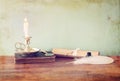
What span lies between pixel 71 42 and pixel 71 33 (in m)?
0.06

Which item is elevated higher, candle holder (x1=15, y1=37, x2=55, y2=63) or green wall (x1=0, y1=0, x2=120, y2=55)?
green wall (x1=0, y1=0, x2=120, y2=55)

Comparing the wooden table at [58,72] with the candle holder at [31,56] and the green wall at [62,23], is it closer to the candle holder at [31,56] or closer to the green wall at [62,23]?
the candle holder at [31,56]

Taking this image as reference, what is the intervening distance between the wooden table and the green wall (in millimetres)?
266

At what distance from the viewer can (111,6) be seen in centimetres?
182

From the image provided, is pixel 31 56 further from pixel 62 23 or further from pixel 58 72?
pixel 62 23

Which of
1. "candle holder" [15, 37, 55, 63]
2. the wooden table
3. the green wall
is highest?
the green wall

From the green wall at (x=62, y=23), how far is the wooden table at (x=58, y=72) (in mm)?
266

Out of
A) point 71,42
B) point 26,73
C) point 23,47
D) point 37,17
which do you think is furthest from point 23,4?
point 26,73

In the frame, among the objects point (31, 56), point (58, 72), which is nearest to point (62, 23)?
point (31, 56)

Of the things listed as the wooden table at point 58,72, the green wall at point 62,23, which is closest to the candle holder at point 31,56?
the wooden table at point 58,72

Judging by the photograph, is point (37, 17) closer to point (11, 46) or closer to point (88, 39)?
point (11, 46)

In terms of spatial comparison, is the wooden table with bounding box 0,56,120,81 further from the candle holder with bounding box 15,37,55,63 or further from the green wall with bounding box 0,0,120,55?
the green wall with bounding box 0,0,120,55

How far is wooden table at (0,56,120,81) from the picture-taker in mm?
1364


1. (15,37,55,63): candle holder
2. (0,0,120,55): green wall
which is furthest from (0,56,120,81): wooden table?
(0,0,120,55): green wall
